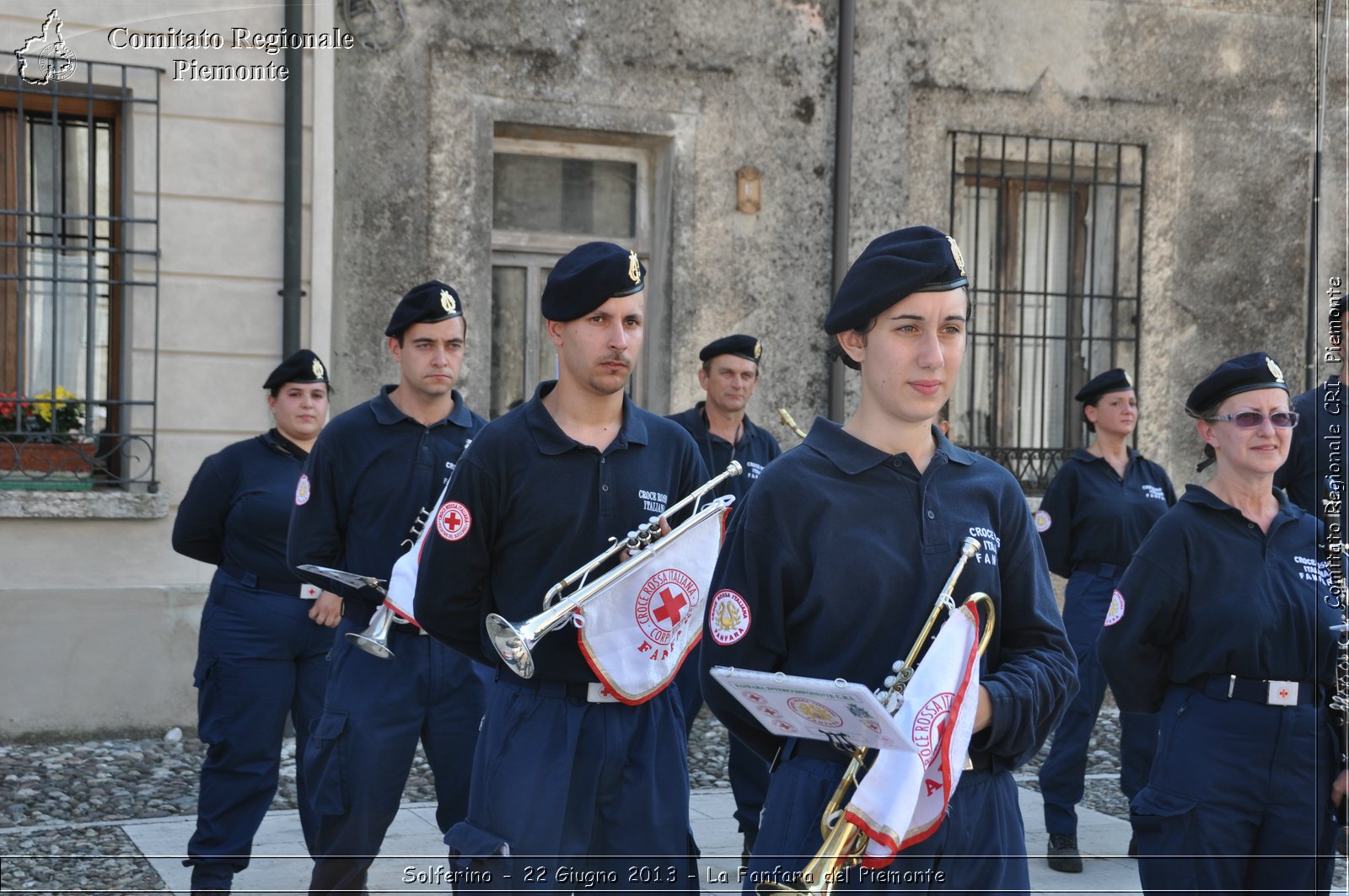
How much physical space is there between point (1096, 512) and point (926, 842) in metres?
5.38

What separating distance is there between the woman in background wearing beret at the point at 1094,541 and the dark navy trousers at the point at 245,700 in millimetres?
3503

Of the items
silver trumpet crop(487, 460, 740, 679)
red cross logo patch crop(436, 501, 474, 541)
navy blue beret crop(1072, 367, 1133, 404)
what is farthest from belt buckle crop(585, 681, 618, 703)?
navy blue beret crop(1072, 367, 1133, 404)

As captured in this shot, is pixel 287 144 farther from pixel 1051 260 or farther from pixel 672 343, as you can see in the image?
pixel 1051 260

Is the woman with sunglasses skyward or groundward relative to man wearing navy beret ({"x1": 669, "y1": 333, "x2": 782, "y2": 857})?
groundward

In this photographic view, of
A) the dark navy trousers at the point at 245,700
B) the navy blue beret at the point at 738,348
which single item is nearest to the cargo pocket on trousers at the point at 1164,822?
the dark navy trousers at the point at 245,700

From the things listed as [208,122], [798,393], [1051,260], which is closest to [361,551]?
[208,122]

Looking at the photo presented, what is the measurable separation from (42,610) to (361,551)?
410cm

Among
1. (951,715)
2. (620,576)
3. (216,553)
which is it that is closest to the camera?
(951,715)

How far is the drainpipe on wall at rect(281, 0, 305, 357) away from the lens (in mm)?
9227

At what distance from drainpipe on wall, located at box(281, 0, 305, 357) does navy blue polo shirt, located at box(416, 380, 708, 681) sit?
538cm

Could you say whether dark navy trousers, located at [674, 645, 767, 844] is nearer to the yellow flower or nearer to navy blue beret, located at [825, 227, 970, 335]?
navy blue beret, located at [825, 227, 970, 335]

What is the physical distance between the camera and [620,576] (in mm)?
3953

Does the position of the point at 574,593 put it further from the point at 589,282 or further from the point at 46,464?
the point at 46,464

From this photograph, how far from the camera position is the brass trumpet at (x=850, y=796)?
2.76 meters
